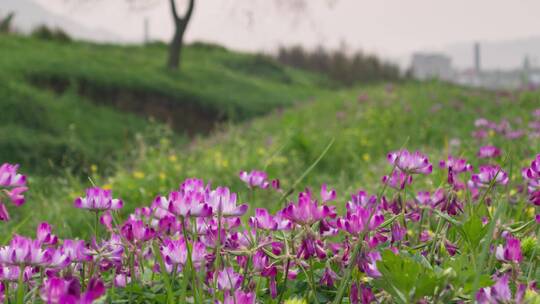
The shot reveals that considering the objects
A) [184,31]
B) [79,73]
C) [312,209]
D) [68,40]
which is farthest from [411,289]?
[68,40]

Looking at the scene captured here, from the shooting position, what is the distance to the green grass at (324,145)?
16.7 ft

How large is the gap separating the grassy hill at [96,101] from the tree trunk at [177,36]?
0.39 m

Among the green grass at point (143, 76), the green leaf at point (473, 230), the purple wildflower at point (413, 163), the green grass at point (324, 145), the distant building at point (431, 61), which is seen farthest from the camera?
the distant building at point (431, 61)

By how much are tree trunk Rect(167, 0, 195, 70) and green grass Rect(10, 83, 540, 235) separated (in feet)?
19.4

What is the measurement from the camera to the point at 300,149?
701 centimetres

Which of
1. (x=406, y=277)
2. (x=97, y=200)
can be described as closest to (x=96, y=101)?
(x=97, y=200)

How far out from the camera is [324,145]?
24.1 ft

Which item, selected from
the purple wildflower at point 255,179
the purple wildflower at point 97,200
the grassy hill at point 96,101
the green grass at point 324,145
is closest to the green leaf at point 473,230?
the purple wildflower at point 255,179

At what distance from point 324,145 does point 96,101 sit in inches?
266

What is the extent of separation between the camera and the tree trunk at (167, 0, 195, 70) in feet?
57.8

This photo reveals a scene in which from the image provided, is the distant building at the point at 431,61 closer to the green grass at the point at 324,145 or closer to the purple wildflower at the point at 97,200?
the green grass at the point at 324,145

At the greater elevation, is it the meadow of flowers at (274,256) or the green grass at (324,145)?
the meadow of flowers at (274,256)

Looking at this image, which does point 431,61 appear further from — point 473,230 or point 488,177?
point 473,230

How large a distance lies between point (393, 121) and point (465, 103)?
292 centimetres
